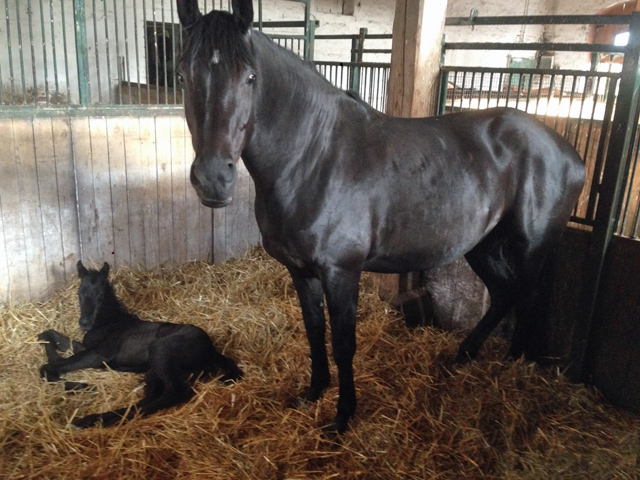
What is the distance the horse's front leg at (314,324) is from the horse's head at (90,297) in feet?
4.31

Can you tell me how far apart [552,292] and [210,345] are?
6.47 ft

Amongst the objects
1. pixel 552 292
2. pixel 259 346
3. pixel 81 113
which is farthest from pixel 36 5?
pixel 552 292

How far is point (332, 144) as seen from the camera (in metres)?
2.22

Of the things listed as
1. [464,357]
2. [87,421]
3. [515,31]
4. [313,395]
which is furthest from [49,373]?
[515,31]

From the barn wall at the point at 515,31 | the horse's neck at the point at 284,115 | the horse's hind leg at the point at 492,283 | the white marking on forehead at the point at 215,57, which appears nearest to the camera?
the white marking on forehead at the point at 215,57

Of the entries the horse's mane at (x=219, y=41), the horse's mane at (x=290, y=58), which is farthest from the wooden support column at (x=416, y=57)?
the horse's mane at (x=219, y=41)

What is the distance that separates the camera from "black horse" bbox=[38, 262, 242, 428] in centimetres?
257

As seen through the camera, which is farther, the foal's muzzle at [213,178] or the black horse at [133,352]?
the black horse at [133,352]

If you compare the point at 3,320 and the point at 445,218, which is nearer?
the point at 445,218

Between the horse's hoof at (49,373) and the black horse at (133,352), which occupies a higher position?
the black horse at (133,352)

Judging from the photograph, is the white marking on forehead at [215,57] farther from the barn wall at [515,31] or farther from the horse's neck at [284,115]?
the barn wall at [515,31]

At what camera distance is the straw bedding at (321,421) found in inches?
85.7

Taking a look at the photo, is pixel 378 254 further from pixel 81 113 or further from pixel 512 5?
pixel 512 5

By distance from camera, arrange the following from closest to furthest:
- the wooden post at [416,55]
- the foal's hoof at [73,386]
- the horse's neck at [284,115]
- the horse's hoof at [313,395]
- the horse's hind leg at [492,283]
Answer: the horse's neck at [284,115] → the horse's hoof at [313,395] → the foal's hoof at [73,386] → the horse's hind leg at [492,283] → the wooden post at [416,55]
